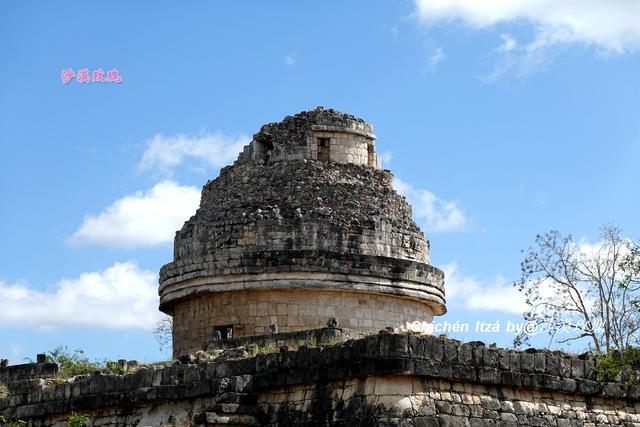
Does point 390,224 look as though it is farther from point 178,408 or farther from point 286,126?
point 178,408

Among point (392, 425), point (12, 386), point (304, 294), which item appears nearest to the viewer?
point (392, 425)

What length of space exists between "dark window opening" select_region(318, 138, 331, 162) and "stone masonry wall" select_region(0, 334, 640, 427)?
8.52m

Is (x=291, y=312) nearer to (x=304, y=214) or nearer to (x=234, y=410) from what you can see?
(x=304, y=214)

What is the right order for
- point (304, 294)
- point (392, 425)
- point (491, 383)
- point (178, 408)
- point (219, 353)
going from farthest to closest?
point (304, 294) < point (219, 353) < point (178, 408) < point (491, 383) < point (392, 425)

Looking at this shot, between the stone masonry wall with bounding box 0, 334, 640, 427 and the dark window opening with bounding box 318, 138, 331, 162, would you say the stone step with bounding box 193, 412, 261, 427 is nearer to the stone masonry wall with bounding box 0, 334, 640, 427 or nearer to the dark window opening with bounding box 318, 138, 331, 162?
the stone masonry wall with bounding box 0, 334, 640, 427

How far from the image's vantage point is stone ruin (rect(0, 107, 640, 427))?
15625 millimetres

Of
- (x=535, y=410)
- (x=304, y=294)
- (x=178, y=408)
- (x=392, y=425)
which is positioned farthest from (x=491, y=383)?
(x=304, y=294)

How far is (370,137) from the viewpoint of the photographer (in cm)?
2673

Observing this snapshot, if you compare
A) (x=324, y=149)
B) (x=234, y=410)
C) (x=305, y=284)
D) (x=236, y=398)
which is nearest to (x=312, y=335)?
(x=236, y=398)

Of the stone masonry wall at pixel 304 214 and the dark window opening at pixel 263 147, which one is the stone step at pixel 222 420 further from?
the dark window opening at pixel 263 147

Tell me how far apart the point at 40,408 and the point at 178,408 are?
13.3 ft

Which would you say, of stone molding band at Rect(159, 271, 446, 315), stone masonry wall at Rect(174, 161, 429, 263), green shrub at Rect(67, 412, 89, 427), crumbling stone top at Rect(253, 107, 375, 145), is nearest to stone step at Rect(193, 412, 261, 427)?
green shrub at Rect(67, 412, 89, 427)

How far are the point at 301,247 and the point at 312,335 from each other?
181 inches

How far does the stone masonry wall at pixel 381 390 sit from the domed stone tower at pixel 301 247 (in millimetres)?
5231
